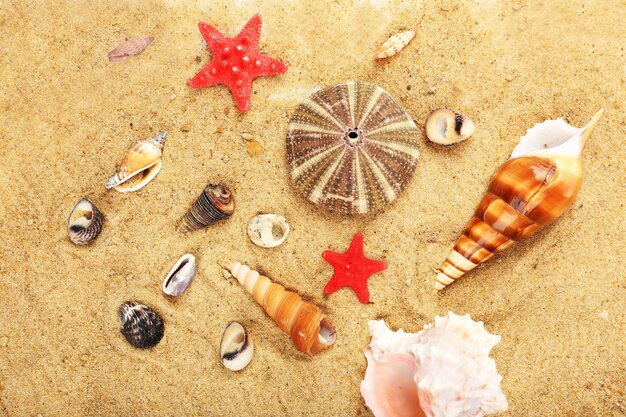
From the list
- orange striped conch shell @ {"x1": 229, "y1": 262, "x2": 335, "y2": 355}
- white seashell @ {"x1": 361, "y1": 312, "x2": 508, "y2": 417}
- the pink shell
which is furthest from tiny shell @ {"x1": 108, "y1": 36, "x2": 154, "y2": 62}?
the pink shell

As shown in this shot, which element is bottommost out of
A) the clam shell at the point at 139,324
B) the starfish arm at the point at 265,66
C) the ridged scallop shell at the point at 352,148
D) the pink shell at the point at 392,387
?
the clam shell at the point at 139,324

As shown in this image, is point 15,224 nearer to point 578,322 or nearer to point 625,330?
point 578,322

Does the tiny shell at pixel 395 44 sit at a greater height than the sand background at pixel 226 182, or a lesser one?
greater

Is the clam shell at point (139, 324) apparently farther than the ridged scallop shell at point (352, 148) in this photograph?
Yes

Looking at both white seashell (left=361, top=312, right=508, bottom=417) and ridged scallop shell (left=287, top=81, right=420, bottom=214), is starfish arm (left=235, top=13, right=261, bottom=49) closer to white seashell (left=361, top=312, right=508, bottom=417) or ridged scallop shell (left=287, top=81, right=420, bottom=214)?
ridged scallop shell (left=287, top=81, right=420, bottom=214)

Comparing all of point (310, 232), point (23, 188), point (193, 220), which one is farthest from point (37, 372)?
point (310, 232)

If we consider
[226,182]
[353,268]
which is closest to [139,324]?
[226,182]

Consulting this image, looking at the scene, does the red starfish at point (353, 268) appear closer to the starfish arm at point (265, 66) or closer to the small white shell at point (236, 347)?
the small white shell at point (236, 347)

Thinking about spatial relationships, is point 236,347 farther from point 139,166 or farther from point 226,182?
point 139,166

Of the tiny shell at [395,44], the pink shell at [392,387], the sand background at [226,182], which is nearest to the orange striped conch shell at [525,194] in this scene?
the sand background at [226,182]

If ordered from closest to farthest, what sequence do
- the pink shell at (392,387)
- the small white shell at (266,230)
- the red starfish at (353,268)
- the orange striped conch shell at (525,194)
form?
the orange striped conch shell at (525,194)
the pink shell at (392,387)
the red starfish at (353,268)
the small white shell at (266,230)
